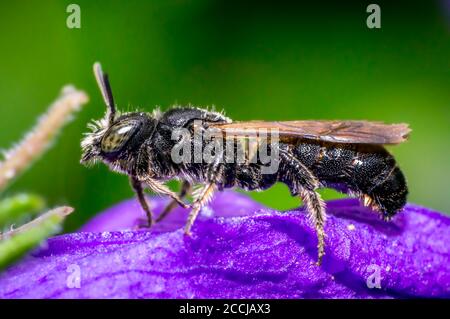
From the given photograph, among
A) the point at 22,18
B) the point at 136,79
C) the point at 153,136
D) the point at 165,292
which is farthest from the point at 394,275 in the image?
the point at 22,18

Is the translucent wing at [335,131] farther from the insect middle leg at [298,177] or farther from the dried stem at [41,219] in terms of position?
the dried stem at [41,219]

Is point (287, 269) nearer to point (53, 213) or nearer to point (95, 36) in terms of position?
point (53, 213)

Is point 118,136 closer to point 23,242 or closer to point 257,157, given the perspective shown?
→ point 257,157

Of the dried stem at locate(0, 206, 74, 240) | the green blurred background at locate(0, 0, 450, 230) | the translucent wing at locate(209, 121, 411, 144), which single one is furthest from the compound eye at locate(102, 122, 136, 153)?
the green blurred background at locate(0, 0, 450, 230)

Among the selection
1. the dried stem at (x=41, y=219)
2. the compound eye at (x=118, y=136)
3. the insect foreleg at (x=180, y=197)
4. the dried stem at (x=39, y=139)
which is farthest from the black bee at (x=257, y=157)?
the dried stem at (x=41, y=219)

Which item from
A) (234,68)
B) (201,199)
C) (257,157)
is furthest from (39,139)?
(234,68)

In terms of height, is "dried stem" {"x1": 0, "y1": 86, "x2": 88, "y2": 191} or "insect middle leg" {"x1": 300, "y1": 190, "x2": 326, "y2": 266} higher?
"dried stem" {"x1": 0, "y1": 86, "x2": 88, "y2": 191}

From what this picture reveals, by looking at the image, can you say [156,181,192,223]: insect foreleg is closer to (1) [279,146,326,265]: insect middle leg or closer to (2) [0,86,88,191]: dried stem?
(1) [279,146,326,265]: insect middle leg
